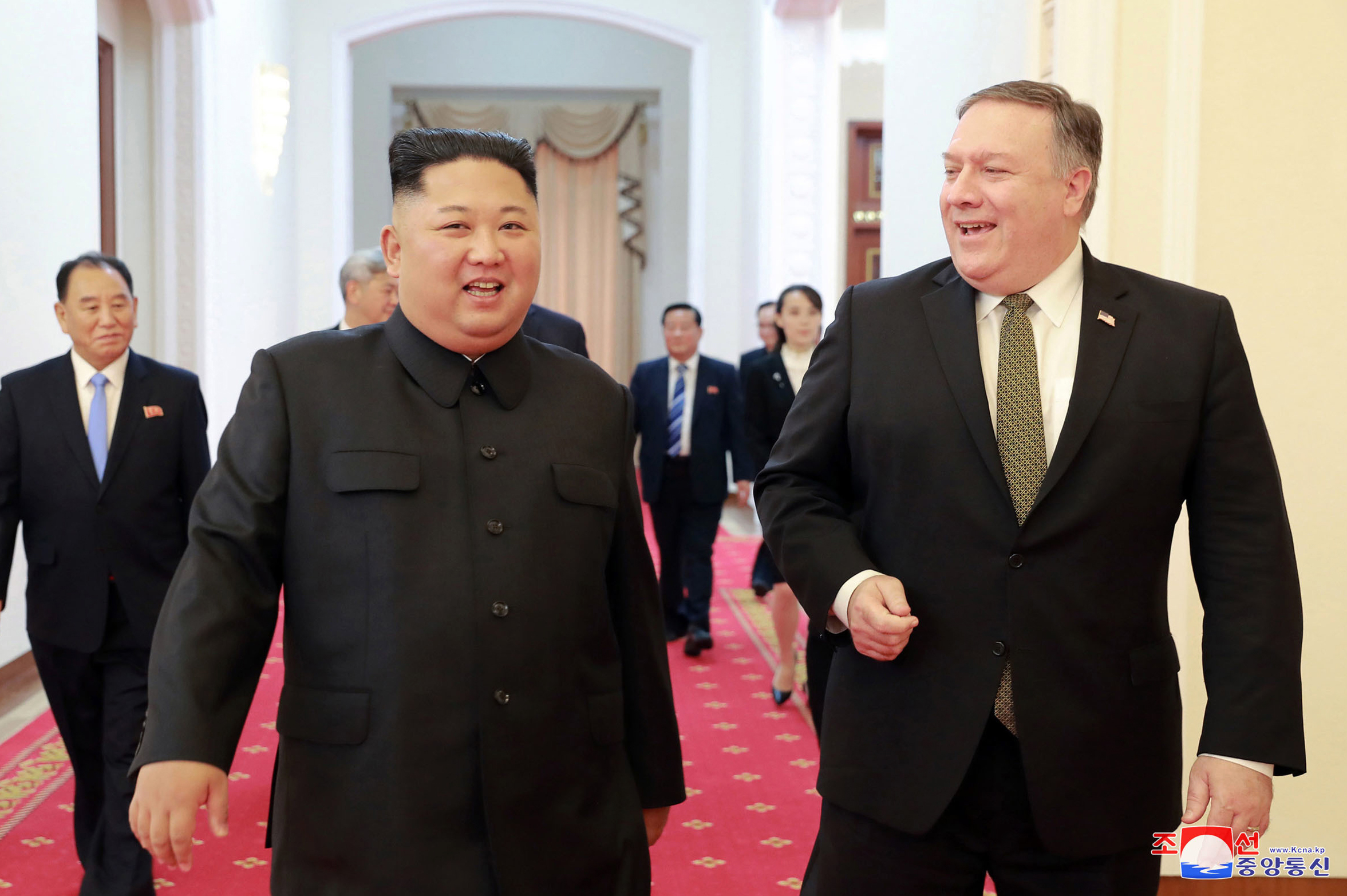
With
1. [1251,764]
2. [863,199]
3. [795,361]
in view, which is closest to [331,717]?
[1251,764]

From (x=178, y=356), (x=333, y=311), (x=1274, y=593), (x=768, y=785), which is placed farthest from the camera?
(x=333, y=311)

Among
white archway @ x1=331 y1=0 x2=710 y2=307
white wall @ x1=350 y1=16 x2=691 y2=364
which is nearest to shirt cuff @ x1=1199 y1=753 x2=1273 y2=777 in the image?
white archway @ x1=331 y1=0 x2=710 y2=307

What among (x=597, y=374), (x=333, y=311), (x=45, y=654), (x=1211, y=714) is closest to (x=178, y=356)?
(x=333, y=311)

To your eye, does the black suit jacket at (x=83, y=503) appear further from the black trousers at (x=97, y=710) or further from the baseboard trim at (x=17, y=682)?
the baseboard trim at (x=17, y=682)

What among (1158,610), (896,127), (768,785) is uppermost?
(896,127)

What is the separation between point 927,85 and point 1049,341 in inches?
109

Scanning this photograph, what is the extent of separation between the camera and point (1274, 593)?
1.86 meters

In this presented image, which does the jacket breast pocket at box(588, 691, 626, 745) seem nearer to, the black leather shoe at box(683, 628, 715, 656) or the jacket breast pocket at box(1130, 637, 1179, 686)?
the jacket breast pocket at box(1130, 637, 1179, 686)

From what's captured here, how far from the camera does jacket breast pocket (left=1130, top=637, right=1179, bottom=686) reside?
74.1 inches

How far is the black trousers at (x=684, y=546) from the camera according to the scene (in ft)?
21.5

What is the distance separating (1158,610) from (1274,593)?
16cm

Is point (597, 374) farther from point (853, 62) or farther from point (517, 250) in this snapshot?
point (853, 62)

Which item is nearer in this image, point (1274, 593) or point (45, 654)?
point (1274, 593)

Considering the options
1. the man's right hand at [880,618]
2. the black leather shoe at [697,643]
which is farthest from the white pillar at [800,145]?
the man's right hand at [880,618]
